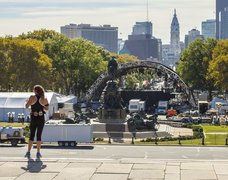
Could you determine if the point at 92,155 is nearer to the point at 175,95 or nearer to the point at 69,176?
Result: the point at 69,176

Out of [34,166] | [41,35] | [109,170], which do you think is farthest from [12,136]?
[41,35]

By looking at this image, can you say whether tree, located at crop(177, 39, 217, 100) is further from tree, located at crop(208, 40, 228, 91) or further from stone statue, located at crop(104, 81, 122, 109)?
stone statue, located at crop(104, 81, 122, 109)

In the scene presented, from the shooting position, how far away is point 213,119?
7675 centimetres

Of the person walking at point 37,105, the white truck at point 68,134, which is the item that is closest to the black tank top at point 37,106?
the person walking at point 37,105

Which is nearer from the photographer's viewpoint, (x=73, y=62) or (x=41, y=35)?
(x=73, y=62)

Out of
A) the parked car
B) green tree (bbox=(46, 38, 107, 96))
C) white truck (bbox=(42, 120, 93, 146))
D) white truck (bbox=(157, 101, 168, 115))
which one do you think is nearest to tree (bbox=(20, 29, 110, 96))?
green tree (bbox=(46, 38, 107, 96))

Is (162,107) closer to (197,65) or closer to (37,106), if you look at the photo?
(197,65)

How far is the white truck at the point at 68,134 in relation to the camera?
29.2m

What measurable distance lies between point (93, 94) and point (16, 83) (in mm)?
14366

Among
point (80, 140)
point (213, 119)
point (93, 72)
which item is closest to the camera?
point (80, 140)

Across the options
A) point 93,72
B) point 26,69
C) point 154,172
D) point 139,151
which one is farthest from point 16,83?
point 154,172

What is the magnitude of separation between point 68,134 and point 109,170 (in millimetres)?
13403

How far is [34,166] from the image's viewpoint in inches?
653

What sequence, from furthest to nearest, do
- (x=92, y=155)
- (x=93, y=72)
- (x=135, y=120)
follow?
(x=93, y=72), (x=135, y=120), (x=92, y=155)
